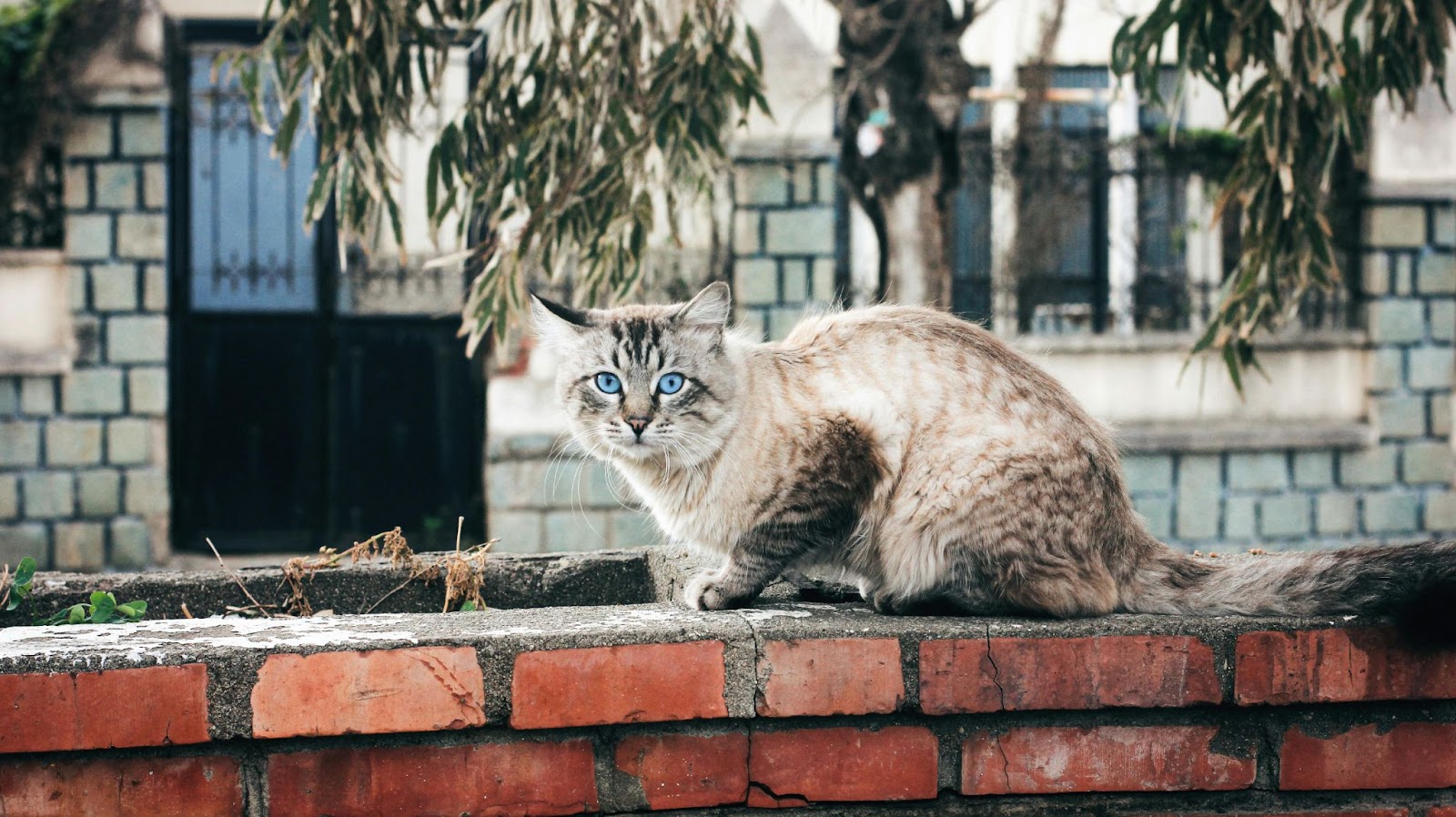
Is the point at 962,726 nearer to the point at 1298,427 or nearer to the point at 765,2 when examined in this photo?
the point at 765,2

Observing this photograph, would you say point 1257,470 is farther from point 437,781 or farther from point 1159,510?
point 437,781

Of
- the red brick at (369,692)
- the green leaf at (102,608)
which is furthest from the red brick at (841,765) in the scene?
the green leaf at (102,608)

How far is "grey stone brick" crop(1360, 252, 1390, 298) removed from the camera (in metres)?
8.38

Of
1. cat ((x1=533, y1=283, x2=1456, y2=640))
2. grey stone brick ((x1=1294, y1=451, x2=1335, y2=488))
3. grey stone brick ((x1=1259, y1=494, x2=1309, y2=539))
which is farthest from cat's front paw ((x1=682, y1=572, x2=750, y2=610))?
grey stone brick ((x1=1294, y1=451, x2=1335, y2=488))

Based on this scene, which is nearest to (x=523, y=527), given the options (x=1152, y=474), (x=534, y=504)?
(x=534, y=504)

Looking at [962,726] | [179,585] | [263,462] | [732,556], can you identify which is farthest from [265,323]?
[962,726]

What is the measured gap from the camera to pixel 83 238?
25.5 feet

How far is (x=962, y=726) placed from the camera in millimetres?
1839

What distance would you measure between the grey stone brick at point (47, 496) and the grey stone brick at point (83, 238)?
1.28m

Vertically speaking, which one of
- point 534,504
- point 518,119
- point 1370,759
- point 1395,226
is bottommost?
point 534,504

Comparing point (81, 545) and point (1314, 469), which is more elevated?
point (1314, 469)

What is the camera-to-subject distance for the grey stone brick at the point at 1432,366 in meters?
8.46

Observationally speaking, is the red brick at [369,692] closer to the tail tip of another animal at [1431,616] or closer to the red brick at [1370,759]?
the red brick at [1370,759]

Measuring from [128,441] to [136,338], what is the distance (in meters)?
0.61
